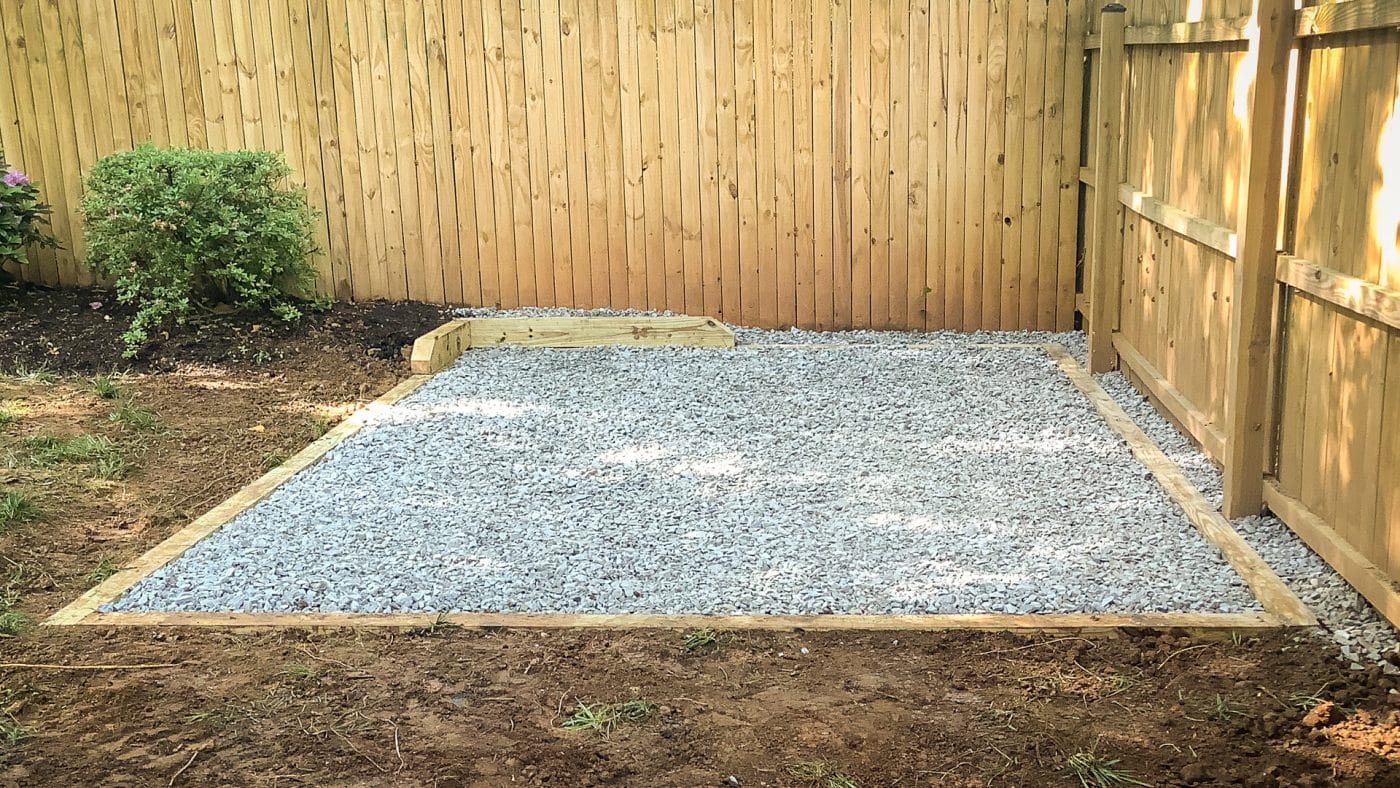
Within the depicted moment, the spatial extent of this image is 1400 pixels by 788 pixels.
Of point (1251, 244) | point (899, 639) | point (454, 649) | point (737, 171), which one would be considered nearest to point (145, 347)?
point (737, 171)

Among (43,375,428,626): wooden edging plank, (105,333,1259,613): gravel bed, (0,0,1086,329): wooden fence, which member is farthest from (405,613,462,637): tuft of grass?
(0,0,1086,329): wooden fence

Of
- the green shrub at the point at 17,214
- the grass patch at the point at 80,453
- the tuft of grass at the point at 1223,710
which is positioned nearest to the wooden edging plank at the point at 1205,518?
the tuft of grass at the point at 1223,710

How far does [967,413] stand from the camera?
18.0 feet

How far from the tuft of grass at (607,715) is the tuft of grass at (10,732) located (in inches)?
48.3

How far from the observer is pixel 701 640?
325 centimetres

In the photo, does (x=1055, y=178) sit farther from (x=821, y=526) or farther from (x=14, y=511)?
(x=14, y=511)

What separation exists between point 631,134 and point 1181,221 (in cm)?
319

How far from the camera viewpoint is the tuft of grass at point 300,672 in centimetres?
308

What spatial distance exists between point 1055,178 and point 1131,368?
154 centimetres

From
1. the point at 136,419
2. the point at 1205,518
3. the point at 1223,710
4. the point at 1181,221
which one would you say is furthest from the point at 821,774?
the point at 136,419

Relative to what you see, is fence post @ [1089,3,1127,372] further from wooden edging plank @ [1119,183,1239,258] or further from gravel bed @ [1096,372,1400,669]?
gravel bed @ [1096,372,1400,669]

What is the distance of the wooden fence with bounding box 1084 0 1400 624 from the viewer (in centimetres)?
319

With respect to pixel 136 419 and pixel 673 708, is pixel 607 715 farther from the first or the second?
pixel 136 419

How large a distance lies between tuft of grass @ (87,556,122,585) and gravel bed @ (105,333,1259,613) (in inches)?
7.8
